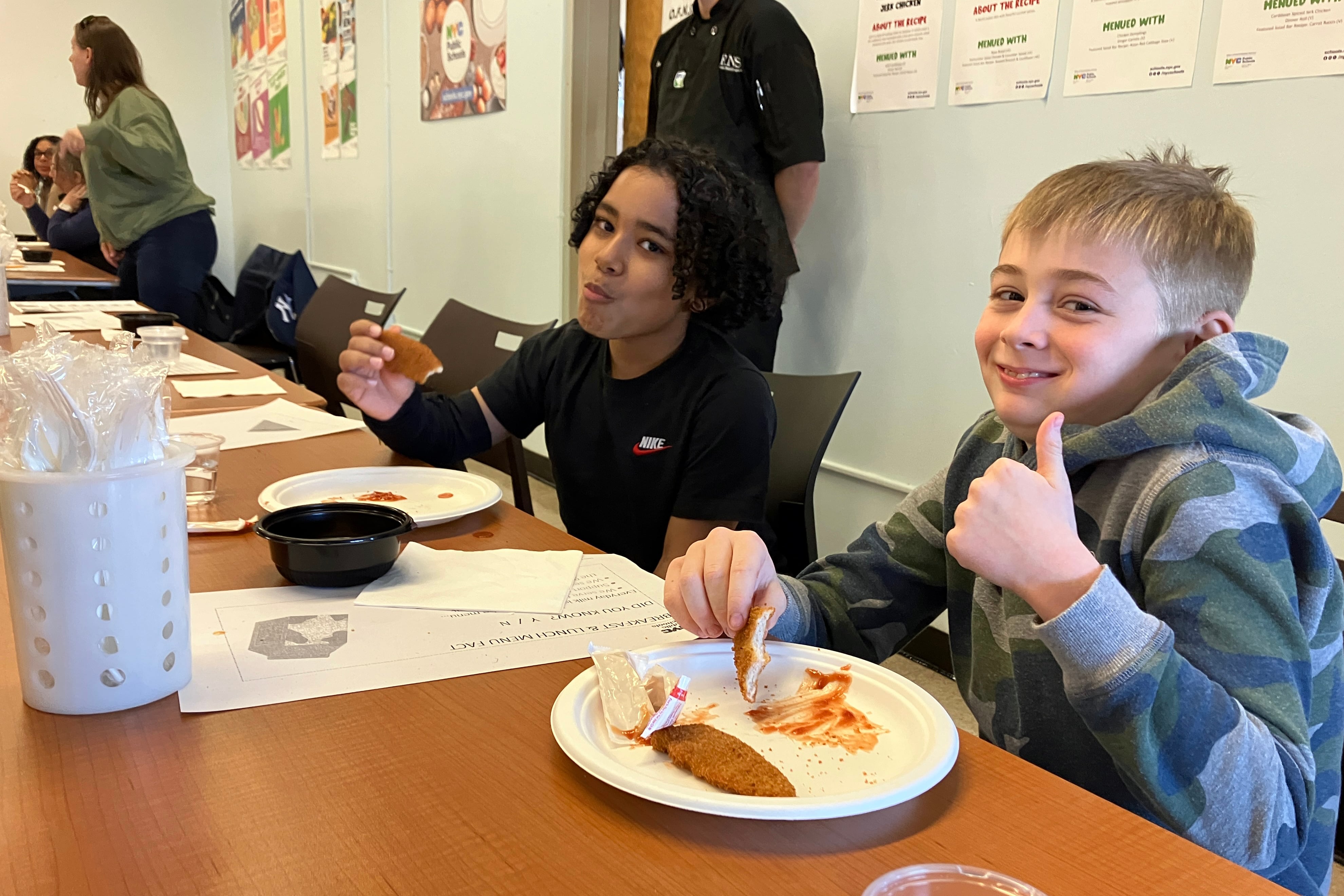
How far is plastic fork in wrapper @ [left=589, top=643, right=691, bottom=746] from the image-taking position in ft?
2.27

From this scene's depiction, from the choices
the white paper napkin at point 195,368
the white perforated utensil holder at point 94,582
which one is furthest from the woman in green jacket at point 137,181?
the white perforated utensil holder at point 94,582

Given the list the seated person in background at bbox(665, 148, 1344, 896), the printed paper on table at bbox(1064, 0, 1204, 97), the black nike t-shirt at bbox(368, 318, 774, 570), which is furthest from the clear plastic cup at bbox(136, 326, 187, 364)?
the printed paper on table at bbox(1064, 0, 1204, 97)

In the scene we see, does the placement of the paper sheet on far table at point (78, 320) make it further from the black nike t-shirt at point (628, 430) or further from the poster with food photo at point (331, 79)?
the poster with food photo at point (331, 79)

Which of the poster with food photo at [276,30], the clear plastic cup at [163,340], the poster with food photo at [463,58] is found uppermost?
the poster with food photo at [276,30]

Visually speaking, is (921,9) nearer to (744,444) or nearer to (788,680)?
(744,444)

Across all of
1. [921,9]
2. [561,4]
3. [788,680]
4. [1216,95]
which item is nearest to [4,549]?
[788,680]

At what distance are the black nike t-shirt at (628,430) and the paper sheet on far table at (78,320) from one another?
1469mm

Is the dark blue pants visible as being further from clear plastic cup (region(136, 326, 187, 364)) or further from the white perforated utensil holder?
the white perforated utensil holder

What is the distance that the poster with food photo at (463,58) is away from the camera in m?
3.90

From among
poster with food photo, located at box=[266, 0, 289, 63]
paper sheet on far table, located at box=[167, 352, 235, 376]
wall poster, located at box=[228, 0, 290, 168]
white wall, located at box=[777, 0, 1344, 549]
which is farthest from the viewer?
wall poster, located at box=[228, 0, 290, 168]

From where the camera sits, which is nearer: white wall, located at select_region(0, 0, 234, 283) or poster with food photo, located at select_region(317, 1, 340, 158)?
poster with food photo, located at select_region(317, 1, 340, 158)

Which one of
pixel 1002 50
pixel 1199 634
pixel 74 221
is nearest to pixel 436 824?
pixel 1199 634

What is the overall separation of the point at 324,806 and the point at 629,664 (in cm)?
24

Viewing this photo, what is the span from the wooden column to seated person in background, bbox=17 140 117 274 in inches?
→ 132
